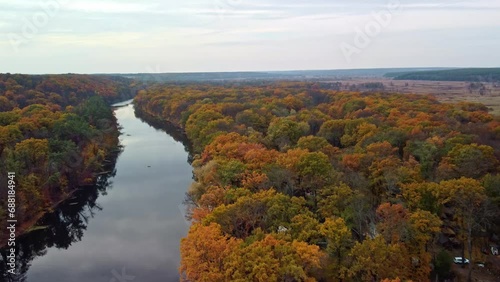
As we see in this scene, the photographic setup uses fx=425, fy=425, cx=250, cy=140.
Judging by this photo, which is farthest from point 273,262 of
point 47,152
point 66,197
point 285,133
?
point 47,152

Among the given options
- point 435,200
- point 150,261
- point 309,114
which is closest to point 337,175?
point 435,200

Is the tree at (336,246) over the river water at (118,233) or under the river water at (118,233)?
over

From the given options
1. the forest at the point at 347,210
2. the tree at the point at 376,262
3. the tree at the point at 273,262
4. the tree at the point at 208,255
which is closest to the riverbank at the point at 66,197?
the forest at the point at 347,210

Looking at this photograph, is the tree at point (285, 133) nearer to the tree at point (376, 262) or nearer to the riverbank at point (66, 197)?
the riverbank at point (66, 197)

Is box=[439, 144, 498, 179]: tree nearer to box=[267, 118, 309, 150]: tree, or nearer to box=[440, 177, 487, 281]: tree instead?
box=[440, 177, 487, 281]: tree

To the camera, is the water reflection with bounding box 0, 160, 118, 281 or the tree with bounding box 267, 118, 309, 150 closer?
the water reflection with bounding box 0, 160, 118, 281

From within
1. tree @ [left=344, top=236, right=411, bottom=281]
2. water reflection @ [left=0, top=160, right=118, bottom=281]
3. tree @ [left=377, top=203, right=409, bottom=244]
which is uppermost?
tree @ [left=377, top=203, right=409, bottom=244]

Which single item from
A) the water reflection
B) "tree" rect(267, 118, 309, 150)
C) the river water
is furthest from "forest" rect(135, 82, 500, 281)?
the water reflection

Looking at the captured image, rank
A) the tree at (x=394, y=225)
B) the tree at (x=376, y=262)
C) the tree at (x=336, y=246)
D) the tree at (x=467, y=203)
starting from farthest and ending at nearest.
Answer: the tree at (x=467, y=203)
the tree at (x=394, y=225)
the tree at (x=336, y=246)
the tree at (x=376, y=262)
